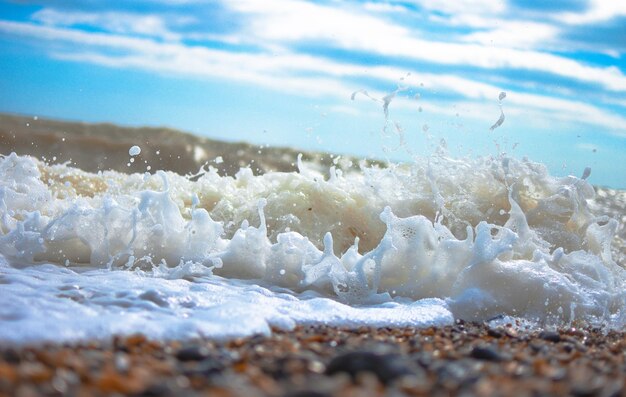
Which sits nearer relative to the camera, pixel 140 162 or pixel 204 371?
pixel 204 371

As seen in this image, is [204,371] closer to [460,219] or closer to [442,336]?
[442,336]

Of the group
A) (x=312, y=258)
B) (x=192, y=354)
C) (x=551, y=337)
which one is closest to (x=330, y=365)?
(x=192, y=354)

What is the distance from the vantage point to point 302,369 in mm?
2395

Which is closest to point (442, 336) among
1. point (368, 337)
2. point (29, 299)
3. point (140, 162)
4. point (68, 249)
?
point (368, 337)

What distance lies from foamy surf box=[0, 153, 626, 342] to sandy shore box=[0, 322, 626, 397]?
0.43 metres

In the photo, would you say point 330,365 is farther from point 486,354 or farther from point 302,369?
point 486,354

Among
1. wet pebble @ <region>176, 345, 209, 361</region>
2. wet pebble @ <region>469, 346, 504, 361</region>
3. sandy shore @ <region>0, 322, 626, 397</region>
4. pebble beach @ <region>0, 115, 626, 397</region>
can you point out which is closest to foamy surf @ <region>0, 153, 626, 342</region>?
pebble beach @ <region>0, 115, 626, 397</region>

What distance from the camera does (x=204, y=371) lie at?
7.65 ft

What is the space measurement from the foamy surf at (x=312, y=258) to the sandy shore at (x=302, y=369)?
43cm

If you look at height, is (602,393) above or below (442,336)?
above

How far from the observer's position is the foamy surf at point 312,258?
3770 mm

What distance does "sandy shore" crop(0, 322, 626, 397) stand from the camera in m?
2.06

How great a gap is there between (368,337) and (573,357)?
0.87 metres

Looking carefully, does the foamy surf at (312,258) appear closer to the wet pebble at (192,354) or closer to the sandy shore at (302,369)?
the sandy shore at (302,369)
